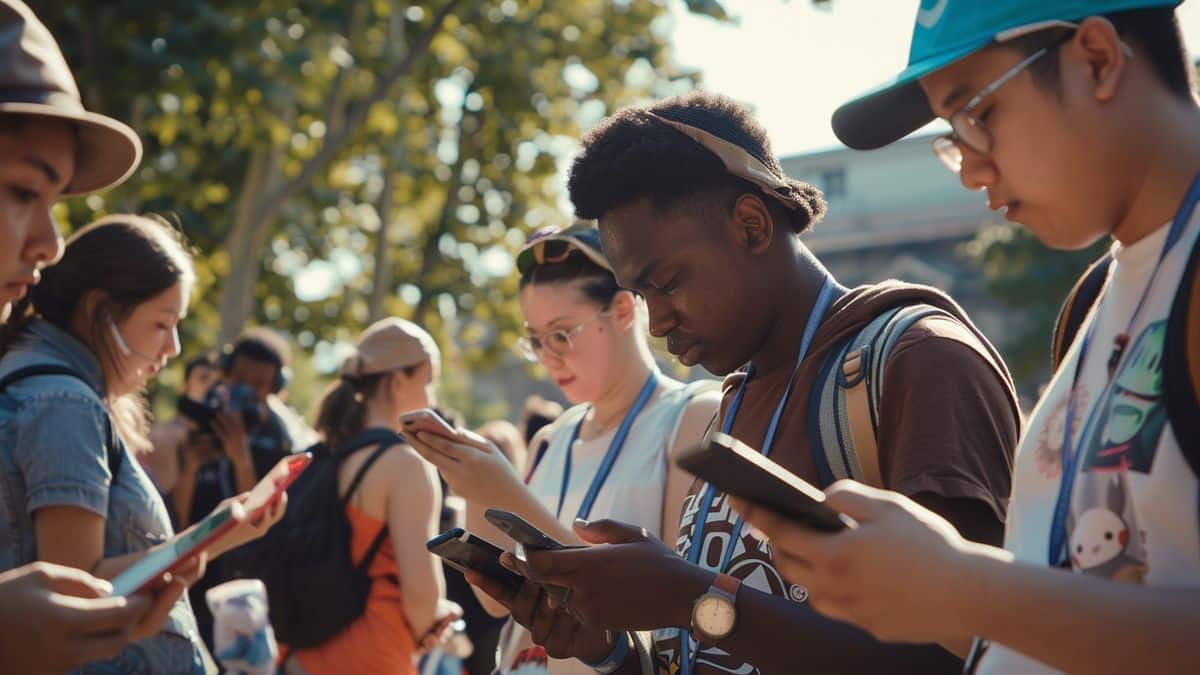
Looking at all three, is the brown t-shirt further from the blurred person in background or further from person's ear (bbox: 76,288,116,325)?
the blurred person in background

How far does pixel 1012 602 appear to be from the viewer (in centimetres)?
158

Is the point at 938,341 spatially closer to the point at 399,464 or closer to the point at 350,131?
the point at 399,464

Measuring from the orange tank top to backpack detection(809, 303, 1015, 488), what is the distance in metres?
3.07

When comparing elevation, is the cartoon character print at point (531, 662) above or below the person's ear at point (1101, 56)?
below

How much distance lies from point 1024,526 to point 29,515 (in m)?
2.36

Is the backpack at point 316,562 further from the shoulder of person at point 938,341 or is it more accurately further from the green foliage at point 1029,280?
the green foliage at point 1029,280

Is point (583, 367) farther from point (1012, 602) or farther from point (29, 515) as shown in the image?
point (1012, 602)

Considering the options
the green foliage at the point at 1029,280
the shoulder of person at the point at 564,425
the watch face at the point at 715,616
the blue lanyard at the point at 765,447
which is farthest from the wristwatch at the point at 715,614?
the green foliage at the point at 1029,280

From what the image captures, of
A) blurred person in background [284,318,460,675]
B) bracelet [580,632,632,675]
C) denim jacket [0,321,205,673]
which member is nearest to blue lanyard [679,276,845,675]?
bracelet [580,632,632,675]

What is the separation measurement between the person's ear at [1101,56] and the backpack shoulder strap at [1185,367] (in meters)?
0.27

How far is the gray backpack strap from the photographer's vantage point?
2.35 m

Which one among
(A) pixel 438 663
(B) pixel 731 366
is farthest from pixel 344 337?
(B) pixel 731 366

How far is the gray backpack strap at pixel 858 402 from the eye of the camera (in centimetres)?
235

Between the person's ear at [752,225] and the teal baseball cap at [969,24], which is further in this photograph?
the person's ear at [752,225]
